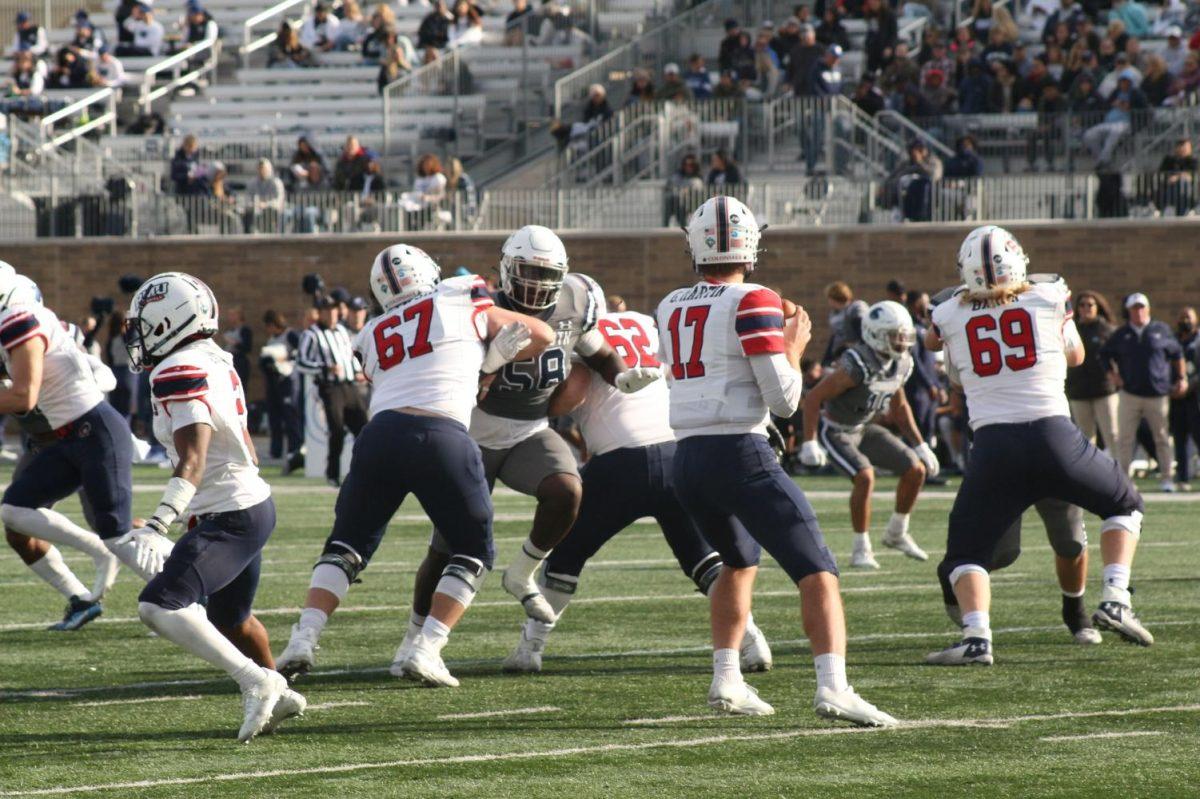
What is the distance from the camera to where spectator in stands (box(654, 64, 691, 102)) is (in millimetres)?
26250

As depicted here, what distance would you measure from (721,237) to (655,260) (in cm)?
1843

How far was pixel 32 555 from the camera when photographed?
364 inches

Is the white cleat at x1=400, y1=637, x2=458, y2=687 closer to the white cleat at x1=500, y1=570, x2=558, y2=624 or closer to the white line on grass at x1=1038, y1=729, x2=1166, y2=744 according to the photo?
the white cleat at x1=500, y1=570, x2=558, y2=624

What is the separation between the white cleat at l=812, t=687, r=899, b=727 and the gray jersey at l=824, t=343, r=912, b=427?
6030mm

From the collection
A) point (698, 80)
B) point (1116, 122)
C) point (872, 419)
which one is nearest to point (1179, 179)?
point (1116, 122)

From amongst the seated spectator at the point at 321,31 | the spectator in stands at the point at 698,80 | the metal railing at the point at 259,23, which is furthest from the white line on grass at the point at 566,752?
the metal railing at the point at 259,23

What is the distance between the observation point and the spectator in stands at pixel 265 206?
26.5 metres

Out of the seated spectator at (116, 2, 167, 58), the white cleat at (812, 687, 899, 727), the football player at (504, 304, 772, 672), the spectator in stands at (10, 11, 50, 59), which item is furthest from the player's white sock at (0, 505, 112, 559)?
the spectator in stands at (10, 11, 50, 59)

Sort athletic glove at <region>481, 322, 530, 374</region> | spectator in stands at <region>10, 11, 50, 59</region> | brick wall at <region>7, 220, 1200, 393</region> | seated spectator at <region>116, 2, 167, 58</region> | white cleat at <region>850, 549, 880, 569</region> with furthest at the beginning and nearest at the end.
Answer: spectator in stands at <region>10, 11, 50, 59</region>
seated spectator at <region>116, 2, 167, 58</region>
brick wall at <region>7, 220, 1200, 393</region>
white cleat at <region>850, 549, 880, 569</region>
athletic glove at <region>481, 322, 530, 374</region>

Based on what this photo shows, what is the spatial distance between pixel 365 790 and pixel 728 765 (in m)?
1.06

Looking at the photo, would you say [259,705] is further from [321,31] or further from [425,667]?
[321,31]

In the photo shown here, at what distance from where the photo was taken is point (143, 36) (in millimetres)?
32344

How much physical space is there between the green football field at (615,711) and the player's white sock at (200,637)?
22cm

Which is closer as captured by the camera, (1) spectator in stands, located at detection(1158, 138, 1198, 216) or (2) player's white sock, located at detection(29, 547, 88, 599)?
(2) player's white sock, located at detection(29, 547, 88, 599)
